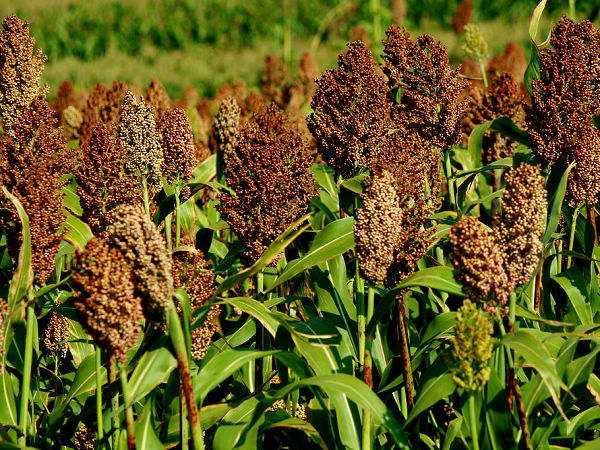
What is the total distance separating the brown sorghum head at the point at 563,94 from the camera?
2961 mm

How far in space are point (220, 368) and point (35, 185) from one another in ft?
3.38

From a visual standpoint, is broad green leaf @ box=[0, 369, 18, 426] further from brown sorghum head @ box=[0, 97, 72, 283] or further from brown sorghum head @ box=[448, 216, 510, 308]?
brown sorghum head @ box=[448, 216, 510, 308]

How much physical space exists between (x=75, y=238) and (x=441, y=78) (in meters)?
1.89

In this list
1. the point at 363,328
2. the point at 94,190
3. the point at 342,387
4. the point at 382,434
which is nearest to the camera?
the point at 342,387

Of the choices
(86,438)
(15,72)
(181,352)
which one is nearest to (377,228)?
(181,352)

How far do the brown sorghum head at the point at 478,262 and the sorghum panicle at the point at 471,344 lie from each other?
0.39ft

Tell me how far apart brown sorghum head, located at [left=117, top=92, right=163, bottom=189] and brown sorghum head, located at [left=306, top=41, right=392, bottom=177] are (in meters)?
0.74

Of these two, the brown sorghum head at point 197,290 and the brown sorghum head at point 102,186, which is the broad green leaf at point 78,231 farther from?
the brown sorghum head at point 197,290

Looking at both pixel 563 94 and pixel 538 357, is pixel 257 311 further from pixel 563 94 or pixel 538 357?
pixel 563 94

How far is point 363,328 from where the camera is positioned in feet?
8.20

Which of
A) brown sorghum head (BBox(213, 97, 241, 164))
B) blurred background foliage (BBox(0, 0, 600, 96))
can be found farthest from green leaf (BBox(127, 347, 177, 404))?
blurred background foliage (BBox(0, 0, 600, 96))

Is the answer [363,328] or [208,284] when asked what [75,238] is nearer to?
[208,284]

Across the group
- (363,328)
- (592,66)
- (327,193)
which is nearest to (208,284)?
(363,328)

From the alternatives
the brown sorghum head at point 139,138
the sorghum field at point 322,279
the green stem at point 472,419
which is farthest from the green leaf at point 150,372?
the brown sorghum head at point 139,138
